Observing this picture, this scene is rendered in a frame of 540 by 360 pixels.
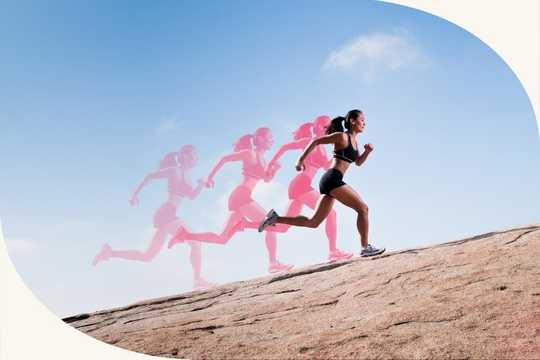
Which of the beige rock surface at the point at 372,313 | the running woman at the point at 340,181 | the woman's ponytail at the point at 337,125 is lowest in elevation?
the beige rock surface at the point at 372,313

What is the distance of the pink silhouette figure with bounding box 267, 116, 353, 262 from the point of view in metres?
6.60

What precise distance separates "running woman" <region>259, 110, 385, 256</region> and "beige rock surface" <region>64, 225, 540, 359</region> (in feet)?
1.58

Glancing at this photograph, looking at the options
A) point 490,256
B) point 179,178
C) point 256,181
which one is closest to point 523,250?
point 490,256

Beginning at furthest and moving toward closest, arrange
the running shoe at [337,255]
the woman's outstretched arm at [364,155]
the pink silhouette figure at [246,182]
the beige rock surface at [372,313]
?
the pink silhouette figure at [246,182] < the running shoe at [337,255] < the woman's outstretched arm at [364,155] < the beige rock surface at [372,313]

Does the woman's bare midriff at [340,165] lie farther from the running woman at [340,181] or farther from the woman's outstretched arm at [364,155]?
the woman's outstretched arm at [364,155]

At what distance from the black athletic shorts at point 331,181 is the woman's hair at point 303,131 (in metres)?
1.54

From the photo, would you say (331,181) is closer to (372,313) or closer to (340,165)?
(340,165)

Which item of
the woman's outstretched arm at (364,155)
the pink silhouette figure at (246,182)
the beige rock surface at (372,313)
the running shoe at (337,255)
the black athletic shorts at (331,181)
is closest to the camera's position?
the beige rock surface at (372,313)

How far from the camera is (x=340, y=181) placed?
5.28 meters

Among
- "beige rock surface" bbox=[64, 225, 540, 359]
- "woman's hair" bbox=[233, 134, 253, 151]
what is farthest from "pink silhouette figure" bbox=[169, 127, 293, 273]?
"beige rock surface" bbox=[64, 225, 540, 359]

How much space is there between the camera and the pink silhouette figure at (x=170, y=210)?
748 cm

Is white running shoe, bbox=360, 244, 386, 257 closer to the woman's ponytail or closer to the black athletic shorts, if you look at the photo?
the black athletic shorts

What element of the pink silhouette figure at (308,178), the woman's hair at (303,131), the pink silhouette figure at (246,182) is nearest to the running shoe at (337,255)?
the pink silhouette figure at (308,178)

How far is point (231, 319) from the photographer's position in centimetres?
452
